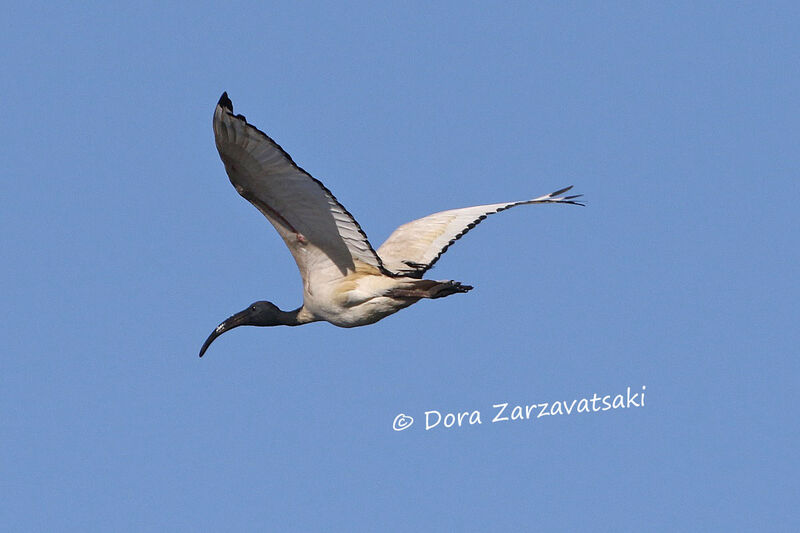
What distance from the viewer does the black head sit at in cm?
1456

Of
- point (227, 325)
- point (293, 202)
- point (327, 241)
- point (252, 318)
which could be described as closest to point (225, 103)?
point (293, 202)

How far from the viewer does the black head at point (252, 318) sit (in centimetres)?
1456

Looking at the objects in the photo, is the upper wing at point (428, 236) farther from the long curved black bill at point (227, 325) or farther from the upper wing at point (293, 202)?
the long curved black bill at point (227, 325)

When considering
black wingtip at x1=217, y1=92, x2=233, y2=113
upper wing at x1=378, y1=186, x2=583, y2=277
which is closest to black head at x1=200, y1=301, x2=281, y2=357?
upper wing at x1=378, y1=186, x2=583, y2=277

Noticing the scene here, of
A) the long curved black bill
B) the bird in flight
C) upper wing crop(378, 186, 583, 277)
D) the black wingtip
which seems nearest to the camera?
the black wingtip

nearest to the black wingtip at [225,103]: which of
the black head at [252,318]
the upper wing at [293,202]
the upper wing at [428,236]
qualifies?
the upper wing at [293,202]

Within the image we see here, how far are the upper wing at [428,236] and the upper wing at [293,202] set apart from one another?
1.07 metres

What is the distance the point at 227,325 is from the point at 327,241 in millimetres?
2589

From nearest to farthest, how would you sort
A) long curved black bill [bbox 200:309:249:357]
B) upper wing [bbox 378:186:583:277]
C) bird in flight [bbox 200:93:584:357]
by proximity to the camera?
1. bird in flight [bbox 200:93:584:357]
2. upper wing [bbox 378:186:583:277]
3. long curved black bill [bbox 200:309:249:357]

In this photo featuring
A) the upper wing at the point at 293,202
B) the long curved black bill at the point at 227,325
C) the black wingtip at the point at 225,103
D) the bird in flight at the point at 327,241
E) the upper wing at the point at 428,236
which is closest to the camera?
the black wingtip at the point at 225,103

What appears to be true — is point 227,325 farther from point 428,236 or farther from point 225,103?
point 225,103

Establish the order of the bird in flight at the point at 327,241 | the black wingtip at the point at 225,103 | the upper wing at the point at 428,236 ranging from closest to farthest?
the black wingtip at the point at 225,103
the bird in flight at the point at 327,241
the upper wing at the point at 428,236

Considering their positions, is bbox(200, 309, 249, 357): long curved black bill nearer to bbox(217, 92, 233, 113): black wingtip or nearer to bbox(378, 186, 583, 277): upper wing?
bbox(378, 186, 583, 277): upper wing

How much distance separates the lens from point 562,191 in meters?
15.6
